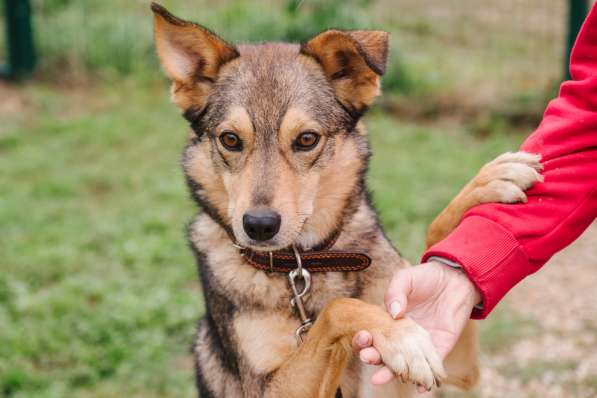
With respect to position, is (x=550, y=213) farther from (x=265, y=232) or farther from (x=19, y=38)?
(x=19, y=38)

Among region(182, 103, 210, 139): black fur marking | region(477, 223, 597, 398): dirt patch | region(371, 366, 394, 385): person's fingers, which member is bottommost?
region(477, 223, 597, 398): dirt patch

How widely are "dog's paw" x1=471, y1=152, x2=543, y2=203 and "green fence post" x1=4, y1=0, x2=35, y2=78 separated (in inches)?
312

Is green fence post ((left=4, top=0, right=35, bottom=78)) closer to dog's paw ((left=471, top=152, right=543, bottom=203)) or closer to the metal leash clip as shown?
the metal leash clip

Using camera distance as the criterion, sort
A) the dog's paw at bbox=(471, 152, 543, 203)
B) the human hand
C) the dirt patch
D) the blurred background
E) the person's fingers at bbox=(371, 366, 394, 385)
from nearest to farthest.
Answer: the person's fingers at bbox=(371, 366, 394, 385)
the human hand
the dog's paw at bbox=(471, 152, 543, 203)
the dirt patch
the blurred background

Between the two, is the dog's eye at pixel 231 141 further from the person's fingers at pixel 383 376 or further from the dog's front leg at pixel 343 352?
the person's fingers at pixel 383 376

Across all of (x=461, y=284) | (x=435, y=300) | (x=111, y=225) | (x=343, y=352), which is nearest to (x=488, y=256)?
(x=461, y=284)

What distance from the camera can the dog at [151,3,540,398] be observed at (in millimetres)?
2465

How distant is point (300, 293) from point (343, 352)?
331mm

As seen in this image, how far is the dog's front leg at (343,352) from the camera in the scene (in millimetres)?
1979

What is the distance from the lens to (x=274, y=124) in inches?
103

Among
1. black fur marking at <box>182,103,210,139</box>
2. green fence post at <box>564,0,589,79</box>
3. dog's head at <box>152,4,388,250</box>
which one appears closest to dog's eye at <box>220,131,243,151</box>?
dog's head at <box>152,4,388,250</box>

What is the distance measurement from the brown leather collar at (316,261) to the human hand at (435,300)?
0.45 m

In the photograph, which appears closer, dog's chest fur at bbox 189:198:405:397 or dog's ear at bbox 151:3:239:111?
dog's chest fur at bbox 189:198:405:397

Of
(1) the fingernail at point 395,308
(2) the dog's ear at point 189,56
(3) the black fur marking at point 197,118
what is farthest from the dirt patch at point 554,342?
(2) the dog's ear at point 189,56
